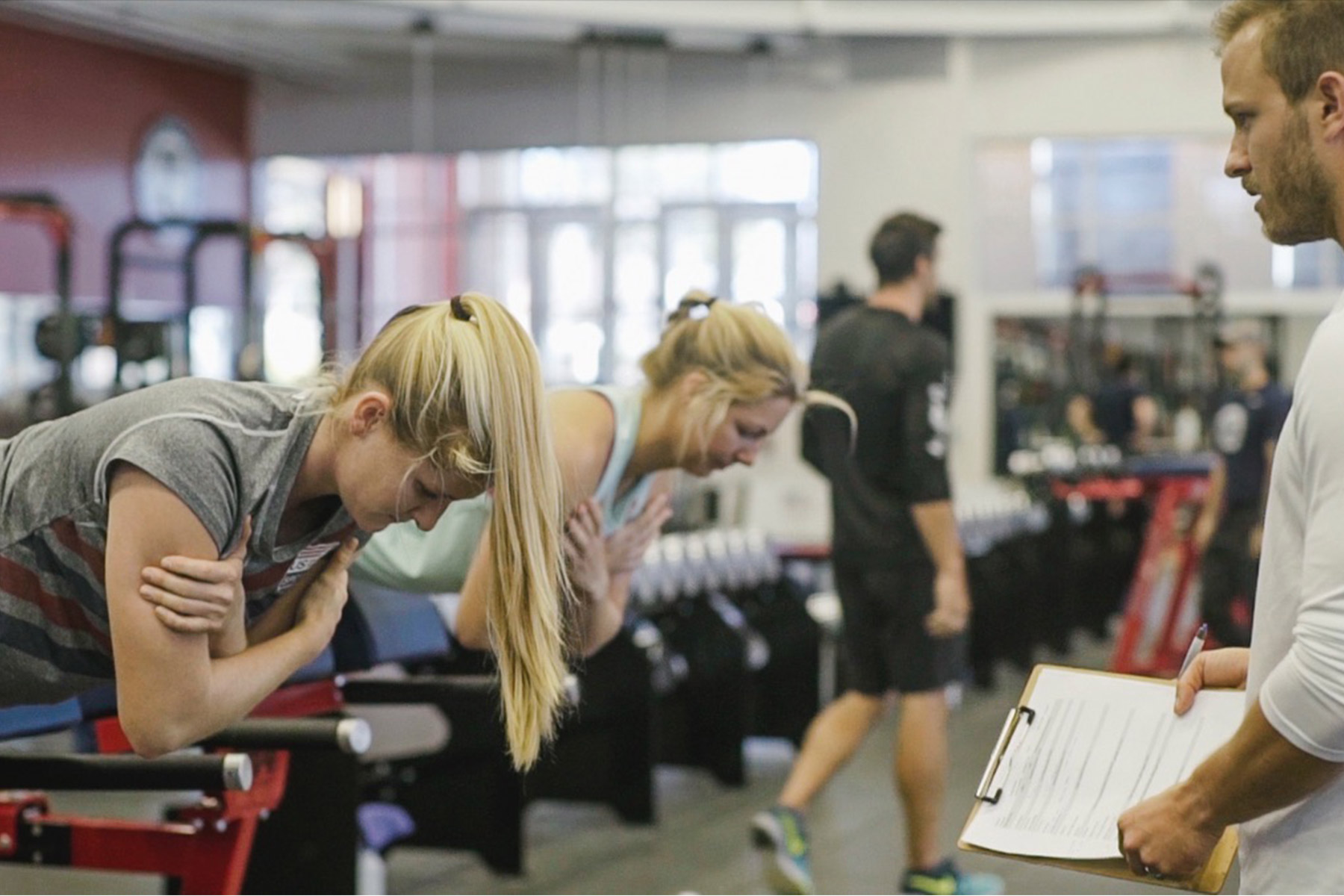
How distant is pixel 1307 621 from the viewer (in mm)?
1411

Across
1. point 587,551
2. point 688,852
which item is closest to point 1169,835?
point 587,551

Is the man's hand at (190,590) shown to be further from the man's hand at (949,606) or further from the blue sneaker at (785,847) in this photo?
the man's hand at (949,606)

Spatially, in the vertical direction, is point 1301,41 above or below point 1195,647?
above

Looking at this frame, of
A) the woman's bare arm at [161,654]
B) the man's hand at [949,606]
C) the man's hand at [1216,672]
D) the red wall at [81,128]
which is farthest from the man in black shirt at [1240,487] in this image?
the red wall at [81,128]

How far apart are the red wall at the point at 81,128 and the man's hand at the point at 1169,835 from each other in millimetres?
10639

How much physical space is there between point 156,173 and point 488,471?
11563mm

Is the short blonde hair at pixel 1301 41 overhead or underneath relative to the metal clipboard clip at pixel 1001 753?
overhead

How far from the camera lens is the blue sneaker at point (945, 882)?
3.97 meters

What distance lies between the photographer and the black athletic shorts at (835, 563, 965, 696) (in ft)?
13.5

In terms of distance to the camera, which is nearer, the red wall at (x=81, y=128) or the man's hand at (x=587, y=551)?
the man's hand at (x=587, y=551)

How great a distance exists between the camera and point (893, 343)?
4203 millimetres

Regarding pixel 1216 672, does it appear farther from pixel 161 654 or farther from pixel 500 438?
pixel 161 654

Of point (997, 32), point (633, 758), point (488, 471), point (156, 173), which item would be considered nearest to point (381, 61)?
point (156, 173)

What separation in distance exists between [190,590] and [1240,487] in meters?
5.76
